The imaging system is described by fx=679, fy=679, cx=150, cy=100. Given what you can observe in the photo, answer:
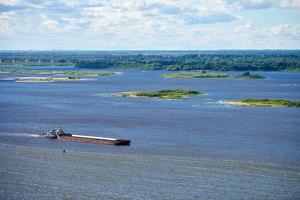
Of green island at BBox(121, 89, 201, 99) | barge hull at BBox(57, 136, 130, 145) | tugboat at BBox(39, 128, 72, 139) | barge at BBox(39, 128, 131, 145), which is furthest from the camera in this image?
green island at BBox(121, 89, 201, 99)

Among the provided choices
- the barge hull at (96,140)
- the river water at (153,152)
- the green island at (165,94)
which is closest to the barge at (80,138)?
the barge hull at (96,140)

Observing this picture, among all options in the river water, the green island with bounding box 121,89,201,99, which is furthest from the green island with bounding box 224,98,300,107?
the green island with bounding box 121,89,201,99

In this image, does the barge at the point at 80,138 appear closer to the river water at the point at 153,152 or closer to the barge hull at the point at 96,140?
the barge hull at the point at 96,140

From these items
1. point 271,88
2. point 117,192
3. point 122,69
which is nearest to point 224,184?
point 117,192

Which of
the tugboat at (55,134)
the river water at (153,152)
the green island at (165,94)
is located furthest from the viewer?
the green island at (165,94)

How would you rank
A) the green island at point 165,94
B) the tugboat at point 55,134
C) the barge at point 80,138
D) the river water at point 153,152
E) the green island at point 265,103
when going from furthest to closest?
1. the green island at point 165,94
2. the green island at point 265,103
3. the tugboat at point 55,134
4. the barge at point 80,138
5. the river water at point 153,152

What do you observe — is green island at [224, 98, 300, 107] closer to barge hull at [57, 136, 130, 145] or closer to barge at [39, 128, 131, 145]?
barge at [39, 128, 131, 145]
